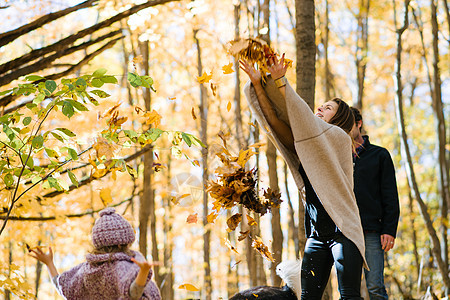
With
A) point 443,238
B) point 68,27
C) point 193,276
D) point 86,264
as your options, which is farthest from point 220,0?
point 193,276

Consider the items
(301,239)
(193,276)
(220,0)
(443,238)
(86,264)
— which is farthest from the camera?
(193,276)

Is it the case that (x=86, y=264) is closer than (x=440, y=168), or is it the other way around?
(x=86, y=264)

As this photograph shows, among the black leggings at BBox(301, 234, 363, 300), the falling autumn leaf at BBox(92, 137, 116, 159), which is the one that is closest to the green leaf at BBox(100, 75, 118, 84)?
Answer: the falling autumn leaf at BBox(92, 137, 116, 159)

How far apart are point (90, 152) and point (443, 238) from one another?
5.16 meters

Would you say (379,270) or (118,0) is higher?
(118,0)

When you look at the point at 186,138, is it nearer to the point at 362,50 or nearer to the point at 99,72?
the point at 99,72

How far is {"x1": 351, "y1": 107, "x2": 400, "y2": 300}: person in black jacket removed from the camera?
3238 mm

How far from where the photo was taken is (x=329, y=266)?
246cm

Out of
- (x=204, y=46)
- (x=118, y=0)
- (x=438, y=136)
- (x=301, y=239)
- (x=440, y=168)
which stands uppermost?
(x=204, y=46)

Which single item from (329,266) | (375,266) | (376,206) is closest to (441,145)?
(376,206)

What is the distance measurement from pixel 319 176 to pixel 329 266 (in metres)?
0.49

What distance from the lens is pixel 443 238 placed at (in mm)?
6348

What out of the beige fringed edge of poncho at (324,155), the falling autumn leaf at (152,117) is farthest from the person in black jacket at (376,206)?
the falling autumn leaf at (152,117)

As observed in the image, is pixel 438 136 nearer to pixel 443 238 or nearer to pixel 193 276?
pixel 443 238
